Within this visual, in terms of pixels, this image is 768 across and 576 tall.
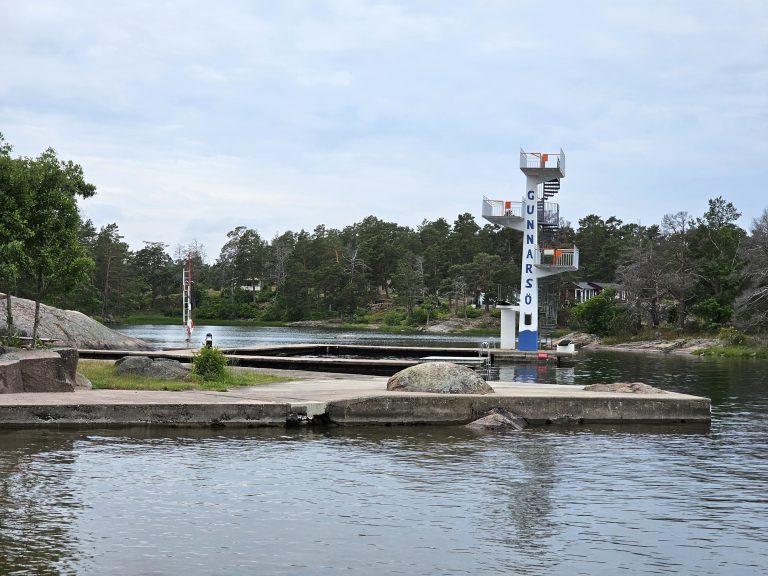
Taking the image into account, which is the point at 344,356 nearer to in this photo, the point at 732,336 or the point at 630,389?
the point at 630,389

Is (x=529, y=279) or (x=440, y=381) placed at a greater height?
(x=529, y=279)

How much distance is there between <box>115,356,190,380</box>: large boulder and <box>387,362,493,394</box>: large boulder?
6.13 metres

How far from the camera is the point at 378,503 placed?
1329 cm

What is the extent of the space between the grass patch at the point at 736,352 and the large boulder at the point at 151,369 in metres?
54.9

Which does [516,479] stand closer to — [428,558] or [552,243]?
[428,558]

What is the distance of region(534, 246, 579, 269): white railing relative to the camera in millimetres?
51947

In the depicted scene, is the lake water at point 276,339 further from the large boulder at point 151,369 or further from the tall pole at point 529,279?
the large boulder at point 151,369

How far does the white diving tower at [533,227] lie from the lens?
5231 centimetres

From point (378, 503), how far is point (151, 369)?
42.7ft

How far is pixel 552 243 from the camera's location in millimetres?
55406

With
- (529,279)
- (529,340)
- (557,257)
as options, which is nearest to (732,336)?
(557,257)

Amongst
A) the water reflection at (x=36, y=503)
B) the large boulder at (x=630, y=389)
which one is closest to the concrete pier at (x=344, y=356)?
the large boulder at (x=630, y=389)

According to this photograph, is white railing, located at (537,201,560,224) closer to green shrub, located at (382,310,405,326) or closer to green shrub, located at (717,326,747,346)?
green shrub, located at (717,326,747,346)

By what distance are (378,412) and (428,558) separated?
406 inches
